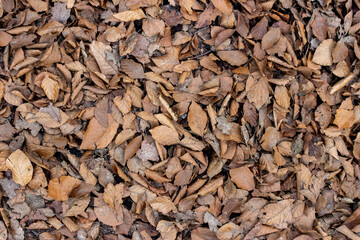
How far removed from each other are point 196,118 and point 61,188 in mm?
537

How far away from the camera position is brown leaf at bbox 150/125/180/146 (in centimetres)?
133

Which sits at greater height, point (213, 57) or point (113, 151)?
point (213, 57)

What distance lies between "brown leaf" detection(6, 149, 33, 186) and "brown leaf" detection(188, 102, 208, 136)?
0.58m

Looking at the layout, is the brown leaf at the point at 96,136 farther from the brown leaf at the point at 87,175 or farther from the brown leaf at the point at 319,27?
the brown leaf at the point at 319,27

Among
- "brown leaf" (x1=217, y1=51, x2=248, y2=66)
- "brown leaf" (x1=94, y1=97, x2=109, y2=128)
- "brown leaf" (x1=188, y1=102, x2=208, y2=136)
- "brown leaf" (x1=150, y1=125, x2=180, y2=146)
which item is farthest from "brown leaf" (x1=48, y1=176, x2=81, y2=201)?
"brown leaf" (x1=217, y1=51, x2=248, y2=66)

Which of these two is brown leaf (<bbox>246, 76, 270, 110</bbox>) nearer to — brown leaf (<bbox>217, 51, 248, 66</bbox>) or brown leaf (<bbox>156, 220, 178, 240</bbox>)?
brown leaf (<bbox>217, 51, 248, 66</bbox>)

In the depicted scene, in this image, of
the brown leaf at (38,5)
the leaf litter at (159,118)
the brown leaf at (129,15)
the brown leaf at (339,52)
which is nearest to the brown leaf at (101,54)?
the leaf litter at (159,118)

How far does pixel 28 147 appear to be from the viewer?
132cm

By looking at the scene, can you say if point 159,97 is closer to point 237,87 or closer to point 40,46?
point 237,87

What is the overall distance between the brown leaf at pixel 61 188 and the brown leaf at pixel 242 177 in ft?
1.91

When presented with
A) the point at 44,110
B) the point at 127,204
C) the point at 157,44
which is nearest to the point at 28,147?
the point at 44,110

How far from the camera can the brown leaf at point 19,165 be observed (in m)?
1.28

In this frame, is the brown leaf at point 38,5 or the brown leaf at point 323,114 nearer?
the brown leaf at point 38,5

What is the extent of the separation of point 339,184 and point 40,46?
49.2 inches
